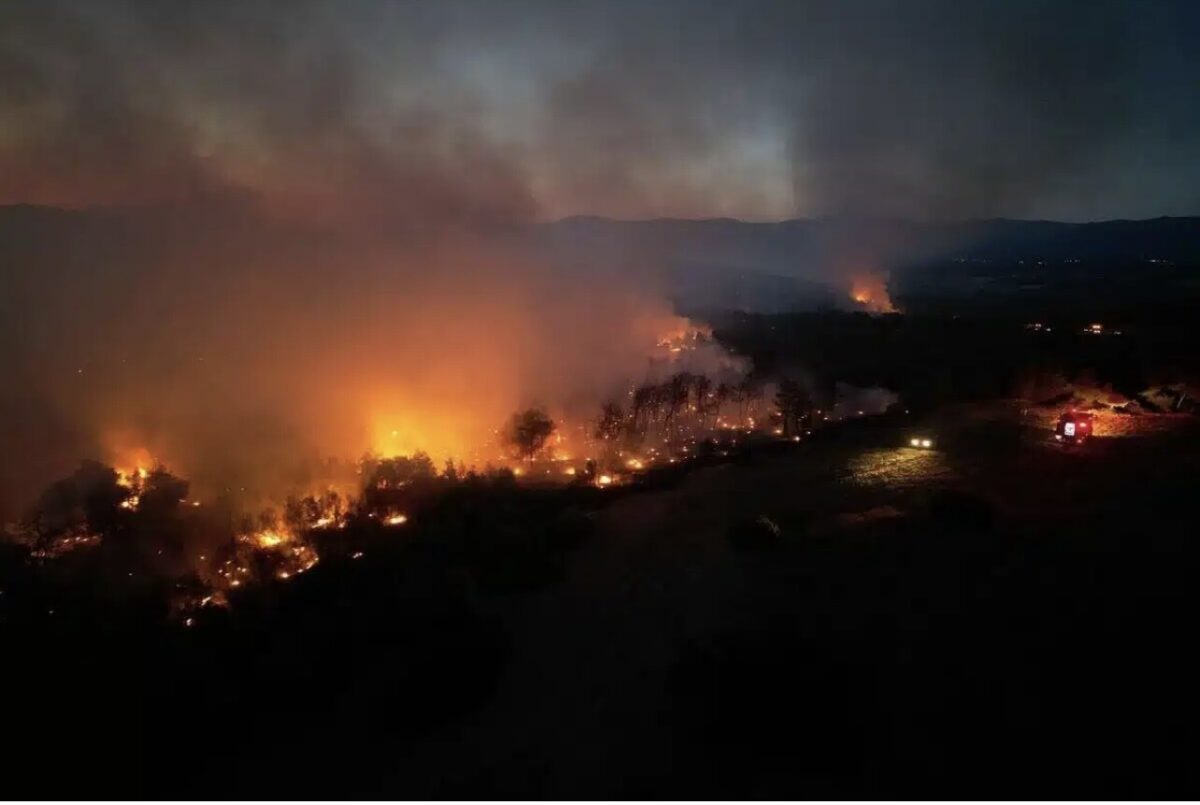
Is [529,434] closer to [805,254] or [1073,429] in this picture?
[1073,429]

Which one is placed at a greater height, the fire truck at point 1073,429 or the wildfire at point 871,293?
the wildfire at point 871,293

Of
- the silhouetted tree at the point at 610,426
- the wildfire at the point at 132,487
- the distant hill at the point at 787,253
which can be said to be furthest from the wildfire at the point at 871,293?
the wildfire at the point at 132,487

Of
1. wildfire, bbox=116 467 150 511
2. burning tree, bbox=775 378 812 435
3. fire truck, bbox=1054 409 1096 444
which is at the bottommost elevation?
fire truck, bbox=1054 409 1096 444

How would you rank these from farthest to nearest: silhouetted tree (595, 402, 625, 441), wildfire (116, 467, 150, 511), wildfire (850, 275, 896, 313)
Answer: wildfire (850, 275, 896, 313) < silhouetted tree (595, 402, 625, 441) < wildfire (116, 467, 150, 511)

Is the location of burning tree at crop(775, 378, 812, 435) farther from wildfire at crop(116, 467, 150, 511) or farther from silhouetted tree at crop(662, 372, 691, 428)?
wildfire at crop(116, 467, 150, 511)

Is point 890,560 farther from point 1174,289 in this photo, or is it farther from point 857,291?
point 857,291

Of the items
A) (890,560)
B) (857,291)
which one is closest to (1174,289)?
(857,291)

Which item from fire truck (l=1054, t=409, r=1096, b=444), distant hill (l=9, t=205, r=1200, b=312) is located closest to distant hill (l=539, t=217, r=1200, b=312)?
distant hill (l=9, t=205, r=1200, b=312)

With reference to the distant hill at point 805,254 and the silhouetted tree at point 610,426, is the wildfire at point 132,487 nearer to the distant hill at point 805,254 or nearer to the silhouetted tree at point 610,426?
the silhouetted tree at point 610,426
